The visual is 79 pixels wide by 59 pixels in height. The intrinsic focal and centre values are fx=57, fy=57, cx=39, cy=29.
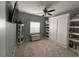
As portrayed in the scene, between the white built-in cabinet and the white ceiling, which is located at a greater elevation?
the white ceiling

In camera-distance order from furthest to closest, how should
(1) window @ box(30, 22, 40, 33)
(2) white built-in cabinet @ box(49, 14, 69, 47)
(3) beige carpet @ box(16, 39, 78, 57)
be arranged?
(1) window @ box(30, 22, 40, 33) → (2) white built-in cabinet @ box(49, 14, 69, 47) → (3) beige carpet @ box(16, 39, 78, 57)

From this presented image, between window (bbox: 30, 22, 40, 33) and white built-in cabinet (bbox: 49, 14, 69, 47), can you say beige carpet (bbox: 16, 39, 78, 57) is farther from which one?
window (bbox: 30, 22, 40, 33)

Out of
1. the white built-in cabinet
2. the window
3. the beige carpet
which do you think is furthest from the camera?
the window

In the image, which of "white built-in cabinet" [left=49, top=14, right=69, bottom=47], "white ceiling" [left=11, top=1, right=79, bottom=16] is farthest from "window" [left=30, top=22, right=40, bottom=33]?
"white ceiling" [left=11, top=1, right=79, bottom=16]

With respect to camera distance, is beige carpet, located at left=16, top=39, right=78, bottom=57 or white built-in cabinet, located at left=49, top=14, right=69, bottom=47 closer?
beige carpet, located at left=16, top=39, right=78, bottom=57

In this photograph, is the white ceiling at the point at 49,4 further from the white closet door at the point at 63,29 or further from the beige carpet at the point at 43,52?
the beige carpet at the point at 43,52

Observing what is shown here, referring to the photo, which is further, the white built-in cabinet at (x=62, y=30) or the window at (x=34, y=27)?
the window at (x=34, y=27)

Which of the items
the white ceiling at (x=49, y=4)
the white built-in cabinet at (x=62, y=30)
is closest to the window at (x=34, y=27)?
the white built-in cabinet at (x=62, y=30)

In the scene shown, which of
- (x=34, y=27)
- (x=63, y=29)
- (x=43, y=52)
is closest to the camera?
(x=43, y=52)

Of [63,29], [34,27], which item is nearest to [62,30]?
A: [63,29]

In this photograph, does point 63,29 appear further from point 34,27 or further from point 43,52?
point 34,27

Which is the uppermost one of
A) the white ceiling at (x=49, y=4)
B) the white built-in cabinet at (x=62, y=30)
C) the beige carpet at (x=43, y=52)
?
the white ceiling at (x=49, y=4)

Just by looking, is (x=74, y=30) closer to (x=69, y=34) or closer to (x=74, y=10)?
(x=69, y=34)

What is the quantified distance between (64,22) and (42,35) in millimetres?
2551
